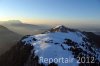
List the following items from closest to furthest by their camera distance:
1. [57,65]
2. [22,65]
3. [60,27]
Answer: [57,65]
[22,65]
[60,27]

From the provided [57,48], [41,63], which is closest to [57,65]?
[41,63]

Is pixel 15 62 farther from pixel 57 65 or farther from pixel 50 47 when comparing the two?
pixel 57 65

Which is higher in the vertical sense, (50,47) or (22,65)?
(50,47)

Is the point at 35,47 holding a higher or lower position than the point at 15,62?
higher

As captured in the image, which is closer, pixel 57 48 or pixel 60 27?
pixel 57 48

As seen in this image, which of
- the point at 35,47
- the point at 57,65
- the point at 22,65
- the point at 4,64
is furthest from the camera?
the point at 4,64

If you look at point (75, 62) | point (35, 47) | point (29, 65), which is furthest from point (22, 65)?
point (75, 62)

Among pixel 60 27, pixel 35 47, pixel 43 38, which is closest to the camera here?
pixel 35 47

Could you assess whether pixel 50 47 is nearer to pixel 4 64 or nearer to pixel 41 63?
pixel 41 63

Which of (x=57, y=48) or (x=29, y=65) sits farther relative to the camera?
(x=57, y=48)
